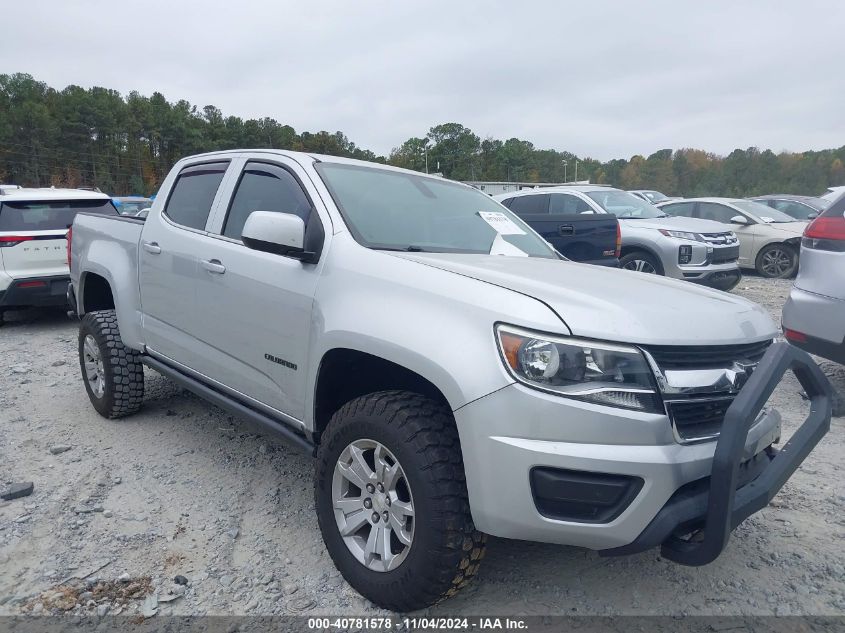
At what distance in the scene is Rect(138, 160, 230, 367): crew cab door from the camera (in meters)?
3.57

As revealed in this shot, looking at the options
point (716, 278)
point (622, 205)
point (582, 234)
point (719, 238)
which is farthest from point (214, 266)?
point (622, 205)

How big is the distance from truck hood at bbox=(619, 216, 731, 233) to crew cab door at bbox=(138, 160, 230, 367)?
7.14 m

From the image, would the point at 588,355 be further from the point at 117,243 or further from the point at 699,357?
the point at 117,243

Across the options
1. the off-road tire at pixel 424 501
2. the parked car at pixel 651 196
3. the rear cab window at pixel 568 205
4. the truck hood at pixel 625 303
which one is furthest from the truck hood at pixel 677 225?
the off-road tire at pixel 424 501

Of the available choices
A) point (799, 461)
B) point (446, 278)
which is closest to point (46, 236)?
point (446, 278)

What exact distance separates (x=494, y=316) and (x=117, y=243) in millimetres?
3329

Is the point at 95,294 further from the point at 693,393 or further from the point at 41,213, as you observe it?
the point at 693,393

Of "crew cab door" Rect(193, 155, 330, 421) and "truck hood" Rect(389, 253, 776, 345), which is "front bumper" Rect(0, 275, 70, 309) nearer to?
"crew cab door" Rect(193, 155, 330, 421)

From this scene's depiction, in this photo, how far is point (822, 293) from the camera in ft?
13.6

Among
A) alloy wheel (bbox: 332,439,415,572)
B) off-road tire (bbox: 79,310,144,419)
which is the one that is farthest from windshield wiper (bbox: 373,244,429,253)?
off-road tire (bbox: 79,310,144,419)

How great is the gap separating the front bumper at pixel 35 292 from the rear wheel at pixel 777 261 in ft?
37.1

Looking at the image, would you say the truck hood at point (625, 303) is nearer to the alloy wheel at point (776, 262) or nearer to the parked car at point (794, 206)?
the alloy wheel at point (776, 262)

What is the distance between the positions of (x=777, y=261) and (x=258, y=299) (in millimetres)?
11161

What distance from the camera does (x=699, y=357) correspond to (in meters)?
2.12
